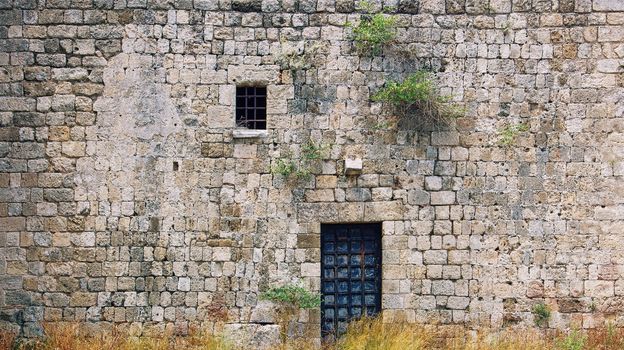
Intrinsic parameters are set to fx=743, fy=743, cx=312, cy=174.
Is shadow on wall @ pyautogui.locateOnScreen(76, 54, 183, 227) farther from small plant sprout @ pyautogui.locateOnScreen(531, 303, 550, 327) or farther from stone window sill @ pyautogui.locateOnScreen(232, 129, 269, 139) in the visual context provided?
small plant sprout @ pyautogui.locateOnScreen(531, 303, 550, 327)

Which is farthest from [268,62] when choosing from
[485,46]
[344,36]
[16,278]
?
[16,278]

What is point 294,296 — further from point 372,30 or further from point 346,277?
point 372,30

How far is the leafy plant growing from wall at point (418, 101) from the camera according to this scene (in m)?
10.2

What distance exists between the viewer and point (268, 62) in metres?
10.3

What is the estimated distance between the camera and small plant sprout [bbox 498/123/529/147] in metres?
10.3

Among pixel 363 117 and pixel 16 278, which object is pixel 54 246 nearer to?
pixel 16 278

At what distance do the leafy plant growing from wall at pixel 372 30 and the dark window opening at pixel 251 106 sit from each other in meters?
1.49

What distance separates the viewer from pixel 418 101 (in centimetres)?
1021

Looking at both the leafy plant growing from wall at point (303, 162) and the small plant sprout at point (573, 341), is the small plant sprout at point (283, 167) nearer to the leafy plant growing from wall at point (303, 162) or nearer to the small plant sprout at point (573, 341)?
the leafy plant growing from wall at point (303, 162)

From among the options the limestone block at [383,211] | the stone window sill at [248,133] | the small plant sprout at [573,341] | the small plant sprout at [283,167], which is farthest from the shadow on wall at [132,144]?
the small plant sprout at [573,341]

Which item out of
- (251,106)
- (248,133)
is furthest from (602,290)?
(251,106)

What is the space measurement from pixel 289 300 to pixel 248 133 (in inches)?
92.3

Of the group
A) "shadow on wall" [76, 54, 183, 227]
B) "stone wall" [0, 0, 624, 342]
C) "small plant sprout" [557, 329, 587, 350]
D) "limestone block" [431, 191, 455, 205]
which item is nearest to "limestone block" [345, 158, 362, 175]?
"stone wall" [0, 0, 624, 342]

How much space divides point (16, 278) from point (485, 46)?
7.18m
